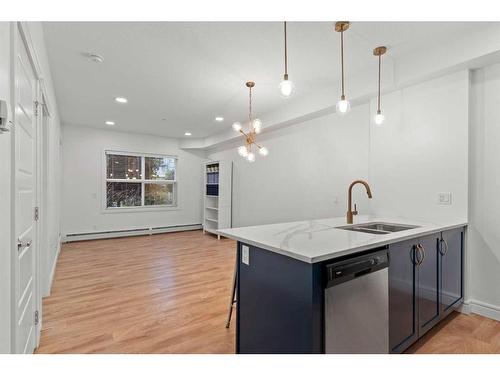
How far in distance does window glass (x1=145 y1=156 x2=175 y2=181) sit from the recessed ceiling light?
13.8ft

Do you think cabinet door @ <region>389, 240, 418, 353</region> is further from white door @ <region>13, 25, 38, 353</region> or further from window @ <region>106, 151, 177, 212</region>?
window @ <region>106, 151, 177, 212</region>

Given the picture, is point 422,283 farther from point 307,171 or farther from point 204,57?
point 204,57

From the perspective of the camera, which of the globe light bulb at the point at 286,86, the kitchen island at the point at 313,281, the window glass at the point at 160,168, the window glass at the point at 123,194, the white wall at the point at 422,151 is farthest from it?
the window glass at the point at 160,168

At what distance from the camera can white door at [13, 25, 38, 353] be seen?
1397 mm

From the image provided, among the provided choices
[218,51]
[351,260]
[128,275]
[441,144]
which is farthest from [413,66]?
[128,275]

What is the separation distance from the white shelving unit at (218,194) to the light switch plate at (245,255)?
4.20m

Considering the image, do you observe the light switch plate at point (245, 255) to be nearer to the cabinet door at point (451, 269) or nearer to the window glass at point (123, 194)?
the cabinet door at point (451, 269)

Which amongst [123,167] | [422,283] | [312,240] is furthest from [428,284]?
[123,167]

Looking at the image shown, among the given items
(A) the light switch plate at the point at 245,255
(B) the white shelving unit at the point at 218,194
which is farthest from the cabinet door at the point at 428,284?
(B) the white shelving unit at the point at 218,194

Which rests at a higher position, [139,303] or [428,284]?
[428,284]

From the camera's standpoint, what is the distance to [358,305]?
151 centimetres

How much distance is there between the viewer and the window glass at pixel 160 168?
7.02 metres

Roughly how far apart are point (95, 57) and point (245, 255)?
269 centimetres

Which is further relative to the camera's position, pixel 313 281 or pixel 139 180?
pixel 139 180
